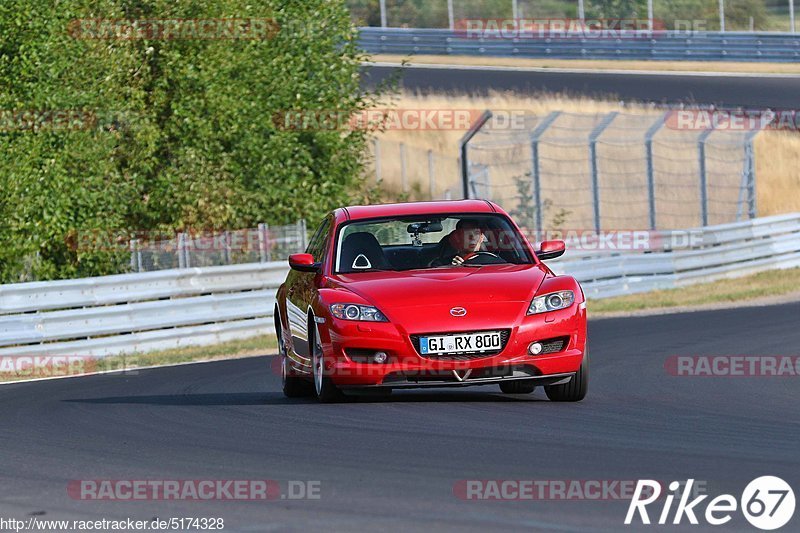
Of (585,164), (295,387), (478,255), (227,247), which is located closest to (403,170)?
(585,164)

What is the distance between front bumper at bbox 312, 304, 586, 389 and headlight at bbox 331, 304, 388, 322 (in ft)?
0.15

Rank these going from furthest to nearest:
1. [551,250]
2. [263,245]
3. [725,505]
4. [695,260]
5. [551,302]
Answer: [695,260], [263,245], [551,250], [551,302], [725,505]

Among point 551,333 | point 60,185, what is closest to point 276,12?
point 60,185

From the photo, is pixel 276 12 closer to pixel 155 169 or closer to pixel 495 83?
pixel 155 169

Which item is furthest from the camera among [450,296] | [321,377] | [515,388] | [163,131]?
[163,131]

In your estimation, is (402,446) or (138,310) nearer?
(402,446)

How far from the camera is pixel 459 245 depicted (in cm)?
1095

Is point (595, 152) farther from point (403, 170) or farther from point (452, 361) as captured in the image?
point (452, 361)

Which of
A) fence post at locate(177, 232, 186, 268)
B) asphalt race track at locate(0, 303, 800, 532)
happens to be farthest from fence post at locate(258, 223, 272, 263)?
asphalt race track at locate(0, 303, 800, 532)

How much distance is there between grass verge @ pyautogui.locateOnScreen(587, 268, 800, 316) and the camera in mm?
23656

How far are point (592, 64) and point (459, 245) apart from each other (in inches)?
1432

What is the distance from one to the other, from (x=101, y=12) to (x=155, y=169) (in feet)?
9.96

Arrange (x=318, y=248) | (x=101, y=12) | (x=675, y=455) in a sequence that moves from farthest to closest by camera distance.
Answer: (x=101, y=12)
(x=318, y=248)
(x=675, y=455)

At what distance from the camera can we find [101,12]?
2403 centimetres
